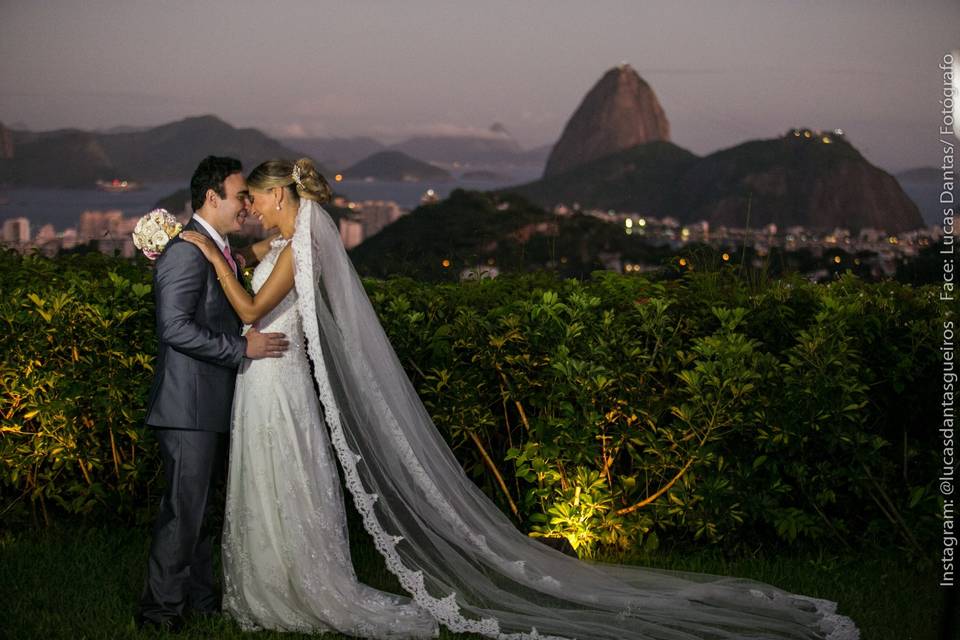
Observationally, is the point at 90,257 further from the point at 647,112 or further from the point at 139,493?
the point at 647,112

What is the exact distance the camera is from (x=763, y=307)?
19.9ft

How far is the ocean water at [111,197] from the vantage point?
2437 cm

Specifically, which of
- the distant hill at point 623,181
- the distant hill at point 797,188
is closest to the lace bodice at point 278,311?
the distant hill at point 797,188

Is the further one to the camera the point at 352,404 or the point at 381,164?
the point at 381,164

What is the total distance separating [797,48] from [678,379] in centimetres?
2636

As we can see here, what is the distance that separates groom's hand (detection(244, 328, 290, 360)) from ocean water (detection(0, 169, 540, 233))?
1889cm

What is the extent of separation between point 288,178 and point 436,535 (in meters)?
1.88

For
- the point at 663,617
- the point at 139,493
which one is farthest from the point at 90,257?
the point at 663,617

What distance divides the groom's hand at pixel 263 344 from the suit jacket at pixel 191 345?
38mm

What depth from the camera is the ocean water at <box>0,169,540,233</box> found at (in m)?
24.4

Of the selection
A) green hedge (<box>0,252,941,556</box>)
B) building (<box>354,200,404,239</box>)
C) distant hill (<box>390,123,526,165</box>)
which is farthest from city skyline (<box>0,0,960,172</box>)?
green hedge (<box>0,252,941,556</box>)

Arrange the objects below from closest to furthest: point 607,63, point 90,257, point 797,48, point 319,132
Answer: point 90,257
point 797,48
point 319,132
point 607,63

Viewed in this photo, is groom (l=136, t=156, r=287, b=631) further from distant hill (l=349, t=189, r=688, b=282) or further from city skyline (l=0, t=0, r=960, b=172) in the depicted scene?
city skyline (l=0, t=0, r=960, b=172)

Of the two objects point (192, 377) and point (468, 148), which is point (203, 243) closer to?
point (192, 377)
